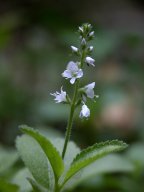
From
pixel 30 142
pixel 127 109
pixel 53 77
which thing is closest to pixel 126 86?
pixel 127 109

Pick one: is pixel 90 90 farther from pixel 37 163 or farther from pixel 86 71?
pixel 86 71

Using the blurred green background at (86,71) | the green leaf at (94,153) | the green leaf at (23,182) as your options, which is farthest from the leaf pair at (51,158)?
the blurred green background at (86,71)

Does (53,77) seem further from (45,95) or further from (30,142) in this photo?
(30,142)

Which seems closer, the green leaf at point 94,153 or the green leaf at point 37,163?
the green leaf at point 94,153

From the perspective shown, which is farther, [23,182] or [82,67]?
[23,182]

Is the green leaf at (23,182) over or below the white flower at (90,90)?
below

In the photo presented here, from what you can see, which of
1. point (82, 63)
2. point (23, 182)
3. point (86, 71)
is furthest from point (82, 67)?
point (86, 71)

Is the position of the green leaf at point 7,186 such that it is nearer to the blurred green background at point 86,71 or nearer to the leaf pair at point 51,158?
the leaf pair at point 51,158
